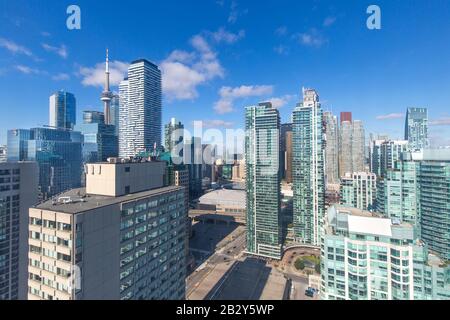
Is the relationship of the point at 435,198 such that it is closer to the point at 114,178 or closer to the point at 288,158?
the point at 114,178

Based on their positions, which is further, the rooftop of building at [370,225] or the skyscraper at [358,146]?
the skyscraper at [358,146]

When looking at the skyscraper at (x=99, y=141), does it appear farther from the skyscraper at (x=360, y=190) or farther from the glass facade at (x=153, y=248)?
the skyscraper at (x=360, y=190)

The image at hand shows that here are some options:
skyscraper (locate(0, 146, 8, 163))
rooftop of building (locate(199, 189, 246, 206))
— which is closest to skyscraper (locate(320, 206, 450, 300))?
rooftop of building (locate(199, 189, 246, 206))

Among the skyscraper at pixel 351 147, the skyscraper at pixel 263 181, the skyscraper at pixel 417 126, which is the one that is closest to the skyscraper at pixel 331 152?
the skyscraper at pixel 351 147

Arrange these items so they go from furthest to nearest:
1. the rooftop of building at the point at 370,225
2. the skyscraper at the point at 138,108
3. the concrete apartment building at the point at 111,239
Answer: the skyscraper at the point at 138,108 → the rooftop of building at the point at 370,225 → the concrete apartment building at the point at 111,239

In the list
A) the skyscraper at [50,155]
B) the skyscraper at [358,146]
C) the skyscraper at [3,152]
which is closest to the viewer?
the skyscraper at [50,155]

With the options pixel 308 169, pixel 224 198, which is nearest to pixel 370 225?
pixel 308 169
